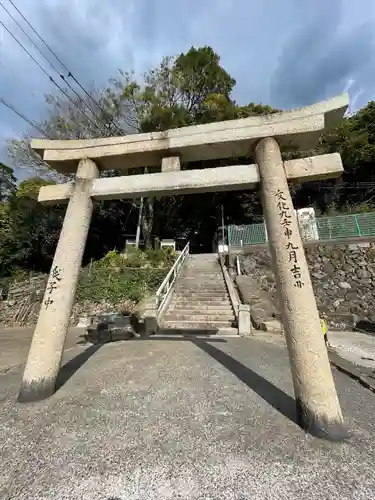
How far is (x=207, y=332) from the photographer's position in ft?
26.3

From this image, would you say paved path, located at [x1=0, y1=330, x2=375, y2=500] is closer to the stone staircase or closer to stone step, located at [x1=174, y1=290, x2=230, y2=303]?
the stone staircase

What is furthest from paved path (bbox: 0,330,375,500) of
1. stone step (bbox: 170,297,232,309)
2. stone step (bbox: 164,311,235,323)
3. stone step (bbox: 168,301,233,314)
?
stone step (bbox: 170,297,232,309)

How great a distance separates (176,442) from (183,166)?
12253mm

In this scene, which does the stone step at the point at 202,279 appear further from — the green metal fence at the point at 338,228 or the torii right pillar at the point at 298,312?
the torii right pillar at the point at 298,312

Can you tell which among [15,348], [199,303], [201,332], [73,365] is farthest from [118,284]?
[73,365]

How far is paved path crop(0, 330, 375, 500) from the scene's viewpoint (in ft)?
6.15

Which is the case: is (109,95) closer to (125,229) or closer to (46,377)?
(125,229)

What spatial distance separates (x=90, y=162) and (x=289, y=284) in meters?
3.15

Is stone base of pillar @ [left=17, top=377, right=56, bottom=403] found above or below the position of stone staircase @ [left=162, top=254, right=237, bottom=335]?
below

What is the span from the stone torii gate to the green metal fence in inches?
486

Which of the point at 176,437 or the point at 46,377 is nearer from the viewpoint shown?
the point at 176,437

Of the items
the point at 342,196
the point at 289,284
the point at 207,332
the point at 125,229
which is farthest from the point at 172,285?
the point at 342,196

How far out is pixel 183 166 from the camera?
1327cm

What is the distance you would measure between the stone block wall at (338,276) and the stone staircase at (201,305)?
7.55 feet
